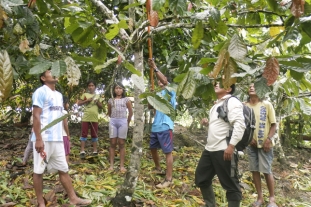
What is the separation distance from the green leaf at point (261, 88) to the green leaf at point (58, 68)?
2.93 ft

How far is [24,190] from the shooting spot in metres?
3.51

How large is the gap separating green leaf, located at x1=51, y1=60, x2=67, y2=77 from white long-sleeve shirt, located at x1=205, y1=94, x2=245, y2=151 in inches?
76.0

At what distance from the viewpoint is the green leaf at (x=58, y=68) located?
119cm

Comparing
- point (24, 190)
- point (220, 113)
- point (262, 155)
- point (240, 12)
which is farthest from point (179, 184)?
point (240, 12)

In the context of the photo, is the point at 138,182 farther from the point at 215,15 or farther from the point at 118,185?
the point at 215,15

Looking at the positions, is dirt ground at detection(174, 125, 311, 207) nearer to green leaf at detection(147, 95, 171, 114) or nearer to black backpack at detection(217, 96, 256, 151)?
black backpack at detection(217, 96, 256, 151)

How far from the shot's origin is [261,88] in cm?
130

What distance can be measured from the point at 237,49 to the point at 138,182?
3207 millimetres

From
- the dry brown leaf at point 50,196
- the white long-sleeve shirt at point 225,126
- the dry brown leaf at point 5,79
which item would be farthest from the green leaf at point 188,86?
the dry brown leaf at point 50,196

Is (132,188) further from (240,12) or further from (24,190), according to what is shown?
(240,12)

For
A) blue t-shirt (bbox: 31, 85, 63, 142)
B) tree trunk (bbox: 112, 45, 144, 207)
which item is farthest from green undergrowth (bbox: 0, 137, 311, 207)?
blue t-shirt (bbox: 31, 85, 63, 142)

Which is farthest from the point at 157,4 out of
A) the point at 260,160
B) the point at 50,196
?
the point at 260,160

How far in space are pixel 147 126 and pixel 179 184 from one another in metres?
2.38

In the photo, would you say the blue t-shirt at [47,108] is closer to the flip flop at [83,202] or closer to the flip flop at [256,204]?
the flip flop at [83,202]
